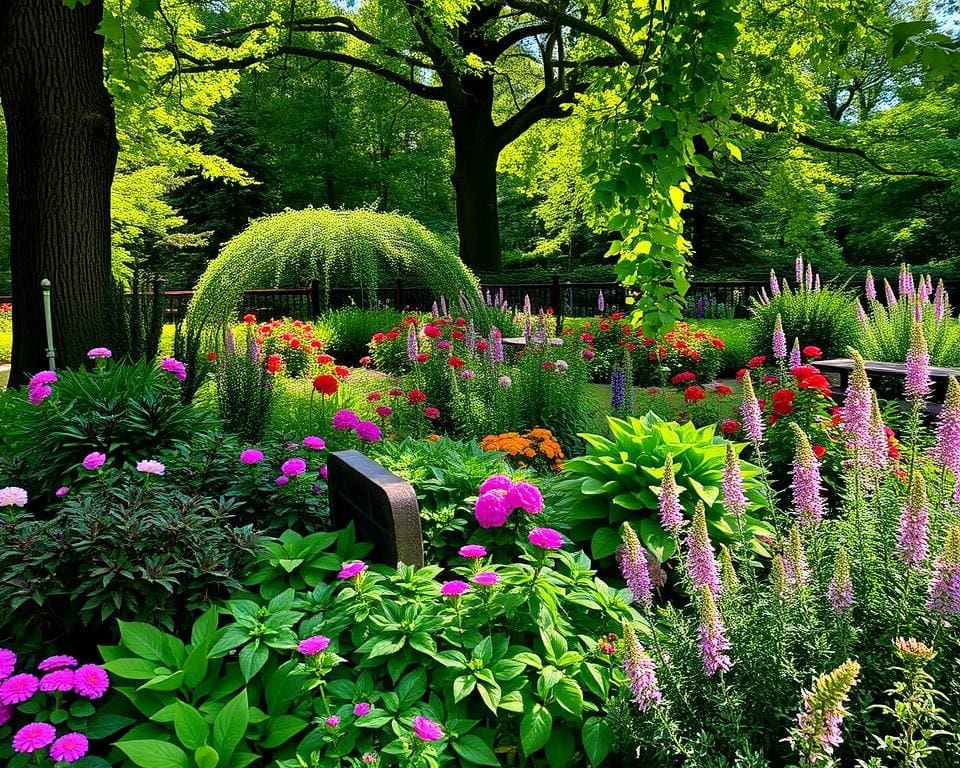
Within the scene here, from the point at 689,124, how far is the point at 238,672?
9.30ft

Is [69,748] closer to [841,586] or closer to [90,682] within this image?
[90,682]

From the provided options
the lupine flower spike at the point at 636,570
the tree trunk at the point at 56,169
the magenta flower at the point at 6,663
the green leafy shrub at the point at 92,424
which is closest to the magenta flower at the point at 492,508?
the lupine flower spike at the point at 636,570

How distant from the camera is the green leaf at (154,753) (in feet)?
5.47

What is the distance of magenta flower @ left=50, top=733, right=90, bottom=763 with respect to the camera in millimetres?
1668

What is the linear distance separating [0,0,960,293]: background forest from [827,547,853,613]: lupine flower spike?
34.6 ft

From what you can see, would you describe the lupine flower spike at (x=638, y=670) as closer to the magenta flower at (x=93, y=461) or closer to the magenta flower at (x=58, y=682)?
the magenta flower at (x=58, y=682)

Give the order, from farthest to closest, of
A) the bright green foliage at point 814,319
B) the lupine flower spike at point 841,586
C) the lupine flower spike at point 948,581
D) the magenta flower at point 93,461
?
1. the bright green foliage at point 814,319
2. the magenta flower at point 93,461
3. the lupine flower spike at point 841,586
4. the lupine flower spike at point 948,581

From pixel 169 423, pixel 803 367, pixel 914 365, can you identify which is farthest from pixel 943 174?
pixel 169 423

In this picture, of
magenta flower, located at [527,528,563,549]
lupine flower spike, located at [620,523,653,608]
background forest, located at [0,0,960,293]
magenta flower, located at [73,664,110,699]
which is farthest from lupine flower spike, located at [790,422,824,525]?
background forest, located at [0,0,960,293]

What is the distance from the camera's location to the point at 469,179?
56.2ft

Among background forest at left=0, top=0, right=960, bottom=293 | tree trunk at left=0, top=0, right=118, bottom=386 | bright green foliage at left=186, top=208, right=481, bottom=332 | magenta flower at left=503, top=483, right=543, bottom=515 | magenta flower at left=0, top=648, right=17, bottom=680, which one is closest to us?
magenta flower at left=0, top=648, right=17, bottom=680

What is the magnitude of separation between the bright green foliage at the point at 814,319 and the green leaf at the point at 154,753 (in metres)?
8.09

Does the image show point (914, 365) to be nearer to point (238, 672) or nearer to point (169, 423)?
point (238, 672)

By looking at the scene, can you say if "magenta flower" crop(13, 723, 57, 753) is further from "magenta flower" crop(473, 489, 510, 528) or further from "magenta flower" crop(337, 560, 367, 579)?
"magenta flower" crop(473, 489, 510, 528)
